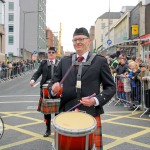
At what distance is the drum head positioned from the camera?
9.54 feet

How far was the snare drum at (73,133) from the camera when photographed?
290 centimetres

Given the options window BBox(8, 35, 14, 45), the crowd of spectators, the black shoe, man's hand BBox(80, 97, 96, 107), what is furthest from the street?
window BBox(8, 35, 14, 45)

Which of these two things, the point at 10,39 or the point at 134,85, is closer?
the point at 134,85

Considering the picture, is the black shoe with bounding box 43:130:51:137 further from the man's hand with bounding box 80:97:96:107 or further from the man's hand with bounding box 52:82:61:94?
the man's hand with bounding box 80:97:96:107

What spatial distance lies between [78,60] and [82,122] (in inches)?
32.8

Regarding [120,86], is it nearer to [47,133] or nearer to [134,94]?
[134,94]

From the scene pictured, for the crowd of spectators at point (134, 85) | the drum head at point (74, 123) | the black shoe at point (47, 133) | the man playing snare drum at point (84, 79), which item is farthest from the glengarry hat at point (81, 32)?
the crowd of spectators at point (134, 85)

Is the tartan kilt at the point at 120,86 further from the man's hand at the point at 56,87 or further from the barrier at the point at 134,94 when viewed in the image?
the man's hand at the point at 56,87

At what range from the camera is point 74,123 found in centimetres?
300

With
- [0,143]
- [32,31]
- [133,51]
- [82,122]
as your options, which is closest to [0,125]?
[0,143]

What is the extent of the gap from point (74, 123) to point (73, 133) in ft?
0.45

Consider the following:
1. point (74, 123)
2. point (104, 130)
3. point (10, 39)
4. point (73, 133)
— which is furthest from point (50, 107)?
point (10, 39)

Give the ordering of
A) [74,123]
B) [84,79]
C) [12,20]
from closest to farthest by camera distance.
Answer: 1. [74,123]
2. [84,79]
3. [12,20]

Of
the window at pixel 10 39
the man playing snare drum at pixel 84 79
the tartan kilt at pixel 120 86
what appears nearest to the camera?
the man playing snare drum at pixel 84 79
